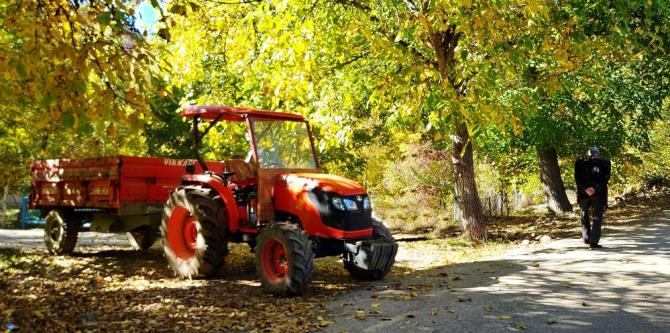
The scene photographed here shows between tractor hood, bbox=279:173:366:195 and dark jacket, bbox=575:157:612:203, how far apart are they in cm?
478

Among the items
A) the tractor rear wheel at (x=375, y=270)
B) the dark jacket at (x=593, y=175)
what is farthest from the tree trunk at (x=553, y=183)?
→ the tractor rear wheel at (x=375, y=270)

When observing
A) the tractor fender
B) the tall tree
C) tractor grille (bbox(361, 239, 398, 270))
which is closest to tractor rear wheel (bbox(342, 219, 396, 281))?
tractor grille (bbox(361, 239, 398, 270))

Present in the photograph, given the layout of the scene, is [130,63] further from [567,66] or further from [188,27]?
[567,66]

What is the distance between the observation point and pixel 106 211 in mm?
9453

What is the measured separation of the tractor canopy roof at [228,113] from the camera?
761 centimetres

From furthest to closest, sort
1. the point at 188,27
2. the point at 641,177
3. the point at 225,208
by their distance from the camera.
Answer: the point at 641,177 < the point at 188,27 < the point at 225,208

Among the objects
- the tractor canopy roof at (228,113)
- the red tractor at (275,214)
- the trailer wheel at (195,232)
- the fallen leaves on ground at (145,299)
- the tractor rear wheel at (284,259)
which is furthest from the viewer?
the tractor canopy roof at (228,113)

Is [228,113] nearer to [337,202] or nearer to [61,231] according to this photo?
[337,202]

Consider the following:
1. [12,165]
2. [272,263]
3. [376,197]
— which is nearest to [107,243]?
[12,165]

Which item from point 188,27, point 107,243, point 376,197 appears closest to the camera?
point 188,27

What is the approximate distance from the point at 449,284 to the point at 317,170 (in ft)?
8.32

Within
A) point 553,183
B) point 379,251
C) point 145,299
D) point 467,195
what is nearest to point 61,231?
point 145,299

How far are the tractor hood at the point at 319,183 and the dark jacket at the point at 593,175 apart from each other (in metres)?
4.78

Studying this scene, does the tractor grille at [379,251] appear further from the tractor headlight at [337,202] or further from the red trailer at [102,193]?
the red trailer at [102,193]
